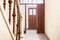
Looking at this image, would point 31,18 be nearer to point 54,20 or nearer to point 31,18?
point 31,18

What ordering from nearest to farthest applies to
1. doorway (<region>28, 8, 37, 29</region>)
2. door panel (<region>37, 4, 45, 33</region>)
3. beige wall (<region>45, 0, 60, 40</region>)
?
beige wall (<region>45, 0, 60, 40</region>), door panel (<region>37, 4, 45, 33</region>), doorway (<region>28, 8, 37, 29</region>)

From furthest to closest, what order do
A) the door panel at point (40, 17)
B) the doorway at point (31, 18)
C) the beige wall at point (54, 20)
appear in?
the doorway at point (31, 18) → the door panel at point (40, 17) → the beige wall at point (54, 20)


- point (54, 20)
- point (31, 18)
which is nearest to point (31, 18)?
point (31, 18)

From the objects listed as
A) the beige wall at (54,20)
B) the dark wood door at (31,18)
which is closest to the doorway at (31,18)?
the dark wood door at (31,18)

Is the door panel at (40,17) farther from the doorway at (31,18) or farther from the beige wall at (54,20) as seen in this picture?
the doorway at (31,18)

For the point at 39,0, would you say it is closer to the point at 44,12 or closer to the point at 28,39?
the point at 44,12

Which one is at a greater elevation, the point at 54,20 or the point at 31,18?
the point at 54,20

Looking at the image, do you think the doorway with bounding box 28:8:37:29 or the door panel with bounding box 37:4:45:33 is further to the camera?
the doorway with bounding box 28:8:37:29

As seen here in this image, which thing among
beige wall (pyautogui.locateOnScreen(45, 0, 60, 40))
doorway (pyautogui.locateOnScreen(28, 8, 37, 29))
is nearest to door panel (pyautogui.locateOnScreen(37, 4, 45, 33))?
beige wall (pyautogui.locateOnScreen(45, 0, 60, 40))

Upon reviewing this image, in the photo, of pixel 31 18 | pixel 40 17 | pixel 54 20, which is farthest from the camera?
pixel 31 18

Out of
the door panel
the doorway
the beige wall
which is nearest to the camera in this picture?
the beige wall

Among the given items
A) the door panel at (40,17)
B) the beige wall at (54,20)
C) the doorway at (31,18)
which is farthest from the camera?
the doorway at (31,18)

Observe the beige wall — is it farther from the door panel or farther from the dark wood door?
the dark wood door

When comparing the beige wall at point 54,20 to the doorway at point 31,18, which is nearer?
the beige wall at point 54,20
